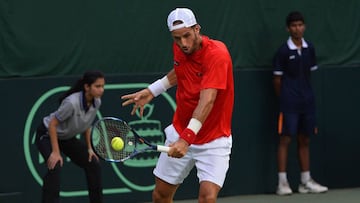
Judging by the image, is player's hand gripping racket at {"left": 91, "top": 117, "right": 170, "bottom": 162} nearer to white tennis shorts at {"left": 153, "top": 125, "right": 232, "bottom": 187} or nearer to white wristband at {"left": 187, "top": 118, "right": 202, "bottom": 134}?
white tennis shorts at {"left": 153, "top": 125, "right": 232, "bottom": 187}

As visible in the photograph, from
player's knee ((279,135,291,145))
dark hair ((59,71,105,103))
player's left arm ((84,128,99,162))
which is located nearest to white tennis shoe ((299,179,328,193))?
player's knee ((279,135,291,145))

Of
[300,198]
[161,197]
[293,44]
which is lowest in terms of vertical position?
[300,198]

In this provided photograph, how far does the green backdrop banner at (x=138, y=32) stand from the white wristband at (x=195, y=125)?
9.91 ft

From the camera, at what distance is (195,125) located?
243 inches

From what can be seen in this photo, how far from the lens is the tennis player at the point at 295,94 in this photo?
951cm

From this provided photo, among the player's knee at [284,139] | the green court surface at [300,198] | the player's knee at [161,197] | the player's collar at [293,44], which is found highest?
the player's collar at [293,44]

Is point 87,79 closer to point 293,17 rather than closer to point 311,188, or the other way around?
point 293,17

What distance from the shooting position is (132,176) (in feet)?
30.2

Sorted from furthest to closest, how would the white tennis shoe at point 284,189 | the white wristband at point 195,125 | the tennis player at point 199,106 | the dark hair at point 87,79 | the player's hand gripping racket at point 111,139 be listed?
the white tennis shoe at point 284,189
the dark hair at point 87,79
the player's hand gripping racket at point 111,139
the tennis player at point 199,106
the white wristband at point 195,125

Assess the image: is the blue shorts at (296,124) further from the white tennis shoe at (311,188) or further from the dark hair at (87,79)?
the dark hair at (87,79)

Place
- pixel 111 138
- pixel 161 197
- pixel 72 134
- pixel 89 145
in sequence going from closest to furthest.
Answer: pixel 111 138
pixel 161 197
pixel 72 134
pixel 89 145

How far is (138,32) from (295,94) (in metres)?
1.63

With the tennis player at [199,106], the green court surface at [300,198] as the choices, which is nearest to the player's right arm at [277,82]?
the green court surface at [300,198]

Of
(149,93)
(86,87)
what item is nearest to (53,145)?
(86,87)
